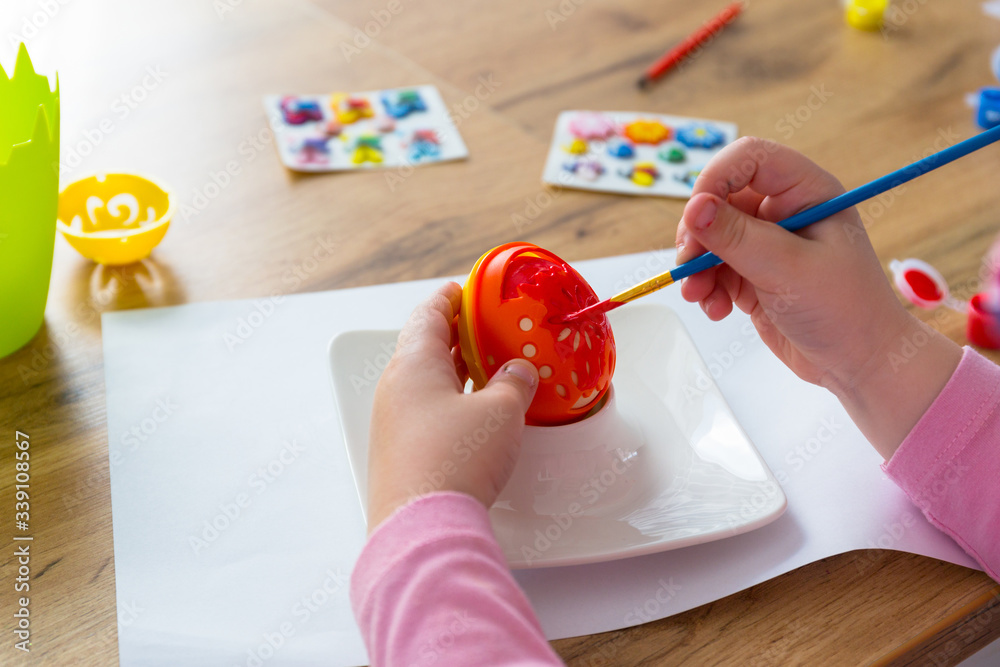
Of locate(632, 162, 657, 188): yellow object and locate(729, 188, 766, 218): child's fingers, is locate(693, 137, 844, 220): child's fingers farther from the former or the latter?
locate(632, 162, 657, 188): yellow object

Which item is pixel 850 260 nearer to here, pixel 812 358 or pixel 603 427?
pixel 812 358

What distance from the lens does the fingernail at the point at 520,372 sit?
647 millimetres

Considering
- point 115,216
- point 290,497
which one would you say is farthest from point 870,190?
point 115,216

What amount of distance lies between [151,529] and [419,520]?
0.24 meters

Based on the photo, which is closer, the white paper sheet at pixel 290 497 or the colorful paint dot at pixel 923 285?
the white paper sheet at pixel 290 497

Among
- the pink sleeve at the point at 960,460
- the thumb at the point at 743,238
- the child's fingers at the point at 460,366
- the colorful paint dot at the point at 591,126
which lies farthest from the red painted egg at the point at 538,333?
the colorful paint dot at the point at 591,126

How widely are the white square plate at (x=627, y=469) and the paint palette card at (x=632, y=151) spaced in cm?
33

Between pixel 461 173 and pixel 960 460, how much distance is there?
64 cm

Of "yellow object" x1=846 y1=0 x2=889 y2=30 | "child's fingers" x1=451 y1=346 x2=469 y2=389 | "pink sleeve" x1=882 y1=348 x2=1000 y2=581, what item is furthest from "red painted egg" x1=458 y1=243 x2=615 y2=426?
"yellow object" x1=846 y1=0 x2=889 y2=30

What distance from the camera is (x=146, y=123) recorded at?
43.5 inches

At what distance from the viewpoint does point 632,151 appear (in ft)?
3.72

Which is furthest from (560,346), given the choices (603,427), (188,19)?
(188,19)

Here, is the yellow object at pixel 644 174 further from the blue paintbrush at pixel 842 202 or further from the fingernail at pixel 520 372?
the fingernail at pixel 520 372

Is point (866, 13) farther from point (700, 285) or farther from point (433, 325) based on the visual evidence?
point (433, 325)
